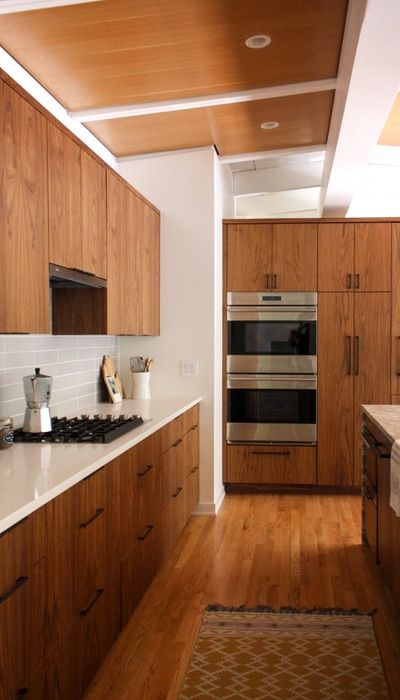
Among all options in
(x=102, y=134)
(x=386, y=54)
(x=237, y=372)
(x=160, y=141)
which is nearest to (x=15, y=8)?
(x=386, y=54)

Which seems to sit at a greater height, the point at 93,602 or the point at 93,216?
the point at 93,216

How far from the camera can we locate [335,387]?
5.87 metres

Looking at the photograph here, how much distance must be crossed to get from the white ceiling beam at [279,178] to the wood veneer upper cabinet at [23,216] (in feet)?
13.3

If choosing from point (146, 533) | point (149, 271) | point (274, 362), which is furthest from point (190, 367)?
point (146, 533)

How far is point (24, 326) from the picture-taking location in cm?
266

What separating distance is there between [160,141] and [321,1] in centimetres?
207

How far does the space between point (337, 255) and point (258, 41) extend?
8.99 ft

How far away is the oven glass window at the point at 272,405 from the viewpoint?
19.3 ft

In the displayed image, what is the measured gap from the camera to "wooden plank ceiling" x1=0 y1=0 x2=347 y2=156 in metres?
2.92

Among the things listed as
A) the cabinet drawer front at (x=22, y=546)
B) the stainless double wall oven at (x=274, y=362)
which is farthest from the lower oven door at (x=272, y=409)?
the cabinet drawer front at (x=22, y=546)

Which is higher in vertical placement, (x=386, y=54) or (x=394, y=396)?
(x=386, y=54)

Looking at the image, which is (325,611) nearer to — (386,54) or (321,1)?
(386,54)

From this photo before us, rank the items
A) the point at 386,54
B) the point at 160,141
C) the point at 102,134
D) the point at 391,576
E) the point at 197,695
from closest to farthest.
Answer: the point at 197,695
the point at 386,54
the point at 391,576
the point at 102,134
the point at 160,141

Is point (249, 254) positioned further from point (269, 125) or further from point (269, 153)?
point (269, 125)
